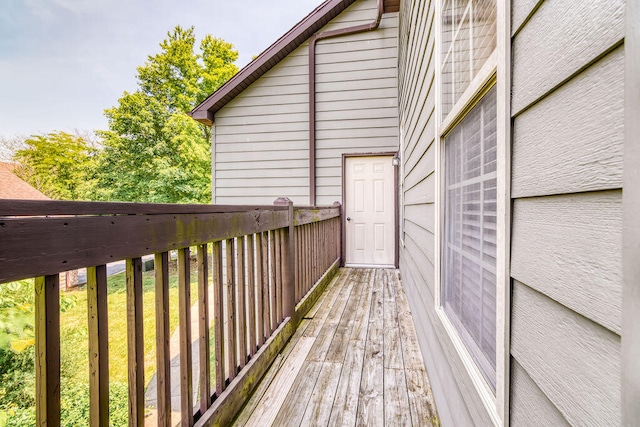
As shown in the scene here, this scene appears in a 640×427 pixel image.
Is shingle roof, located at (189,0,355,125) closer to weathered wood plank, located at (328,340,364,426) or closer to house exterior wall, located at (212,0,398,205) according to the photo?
house exterior wall, located at (212,0,398,205)

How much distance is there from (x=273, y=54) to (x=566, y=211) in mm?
5507

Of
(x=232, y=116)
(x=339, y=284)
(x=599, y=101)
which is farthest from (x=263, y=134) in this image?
(x=599, y=101)

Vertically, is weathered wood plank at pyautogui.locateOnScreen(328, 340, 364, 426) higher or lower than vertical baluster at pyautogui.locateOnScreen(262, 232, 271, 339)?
lower

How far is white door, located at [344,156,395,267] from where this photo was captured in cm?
504

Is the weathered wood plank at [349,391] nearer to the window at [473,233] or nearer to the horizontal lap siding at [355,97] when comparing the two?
the window at [473,233]

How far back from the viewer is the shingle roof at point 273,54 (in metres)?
4.99

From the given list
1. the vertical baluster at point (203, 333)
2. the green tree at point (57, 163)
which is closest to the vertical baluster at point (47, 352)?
the vertical baluster at point (203, 333)

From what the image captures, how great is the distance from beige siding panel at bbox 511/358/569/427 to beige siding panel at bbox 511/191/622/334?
182 millimetres

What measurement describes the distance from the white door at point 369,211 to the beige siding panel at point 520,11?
4.45m

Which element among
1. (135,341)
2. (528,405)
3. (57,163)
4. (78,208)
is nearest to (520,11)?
(528,405)

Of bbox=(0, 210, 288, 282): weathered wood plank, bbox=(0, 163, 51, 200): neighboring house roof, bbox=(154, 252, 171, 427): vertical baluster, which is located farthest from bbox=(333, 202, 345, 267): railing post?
bbox=(0, 163, 51, 200): neighboring house roof

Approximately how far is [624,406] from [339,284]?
146 inches

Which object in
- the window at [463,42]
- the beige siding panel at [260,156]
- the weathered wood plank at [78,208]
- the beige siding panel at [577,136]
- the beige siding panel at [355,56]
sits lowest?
the weathered wood plank at [78,208]

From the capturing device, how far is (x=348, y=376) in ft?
5.93
